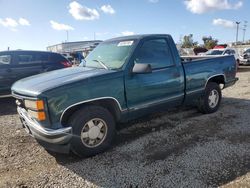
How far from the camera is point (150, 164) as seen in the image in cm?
365

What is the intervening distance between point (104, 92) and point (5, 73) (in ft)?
17.3

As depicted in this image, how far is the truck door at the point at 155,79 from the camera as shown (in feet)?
13.9

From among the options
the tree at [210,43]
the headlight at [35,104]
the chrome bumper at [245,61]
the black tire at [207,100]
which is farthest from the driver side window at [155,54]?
the tree at [210,43]

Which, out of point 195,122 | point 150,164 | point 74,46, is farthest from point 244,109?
point 74,46

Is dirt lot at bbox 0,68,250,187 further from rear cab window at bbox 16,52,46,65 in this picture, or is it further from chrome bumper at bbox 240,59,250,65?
chrome bumper at bbox 240,59,250,65

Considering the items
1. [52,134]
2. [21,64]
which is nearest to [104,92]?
[52,134]

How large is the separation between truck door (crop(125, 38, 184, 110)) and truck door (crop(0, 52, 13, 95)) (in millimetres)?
5184

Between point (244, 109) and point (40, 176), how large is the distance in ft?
17.0

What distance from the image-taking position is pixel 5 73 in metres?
7.81

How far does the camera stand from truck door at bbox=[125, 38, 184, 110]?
425cm

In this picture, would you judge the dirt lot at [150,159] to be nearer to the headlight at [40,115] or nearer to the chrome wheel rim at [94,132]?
the chrome wheel rim at [94,132]

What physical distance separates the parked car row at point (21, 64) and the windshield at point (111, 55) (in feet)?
13.1

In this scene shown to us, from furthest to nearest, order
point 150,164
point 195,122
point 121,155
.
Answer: point 195,122 → point 121,155 → point 150,164

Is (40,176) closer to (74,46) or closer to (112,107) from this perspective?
(112,107)
